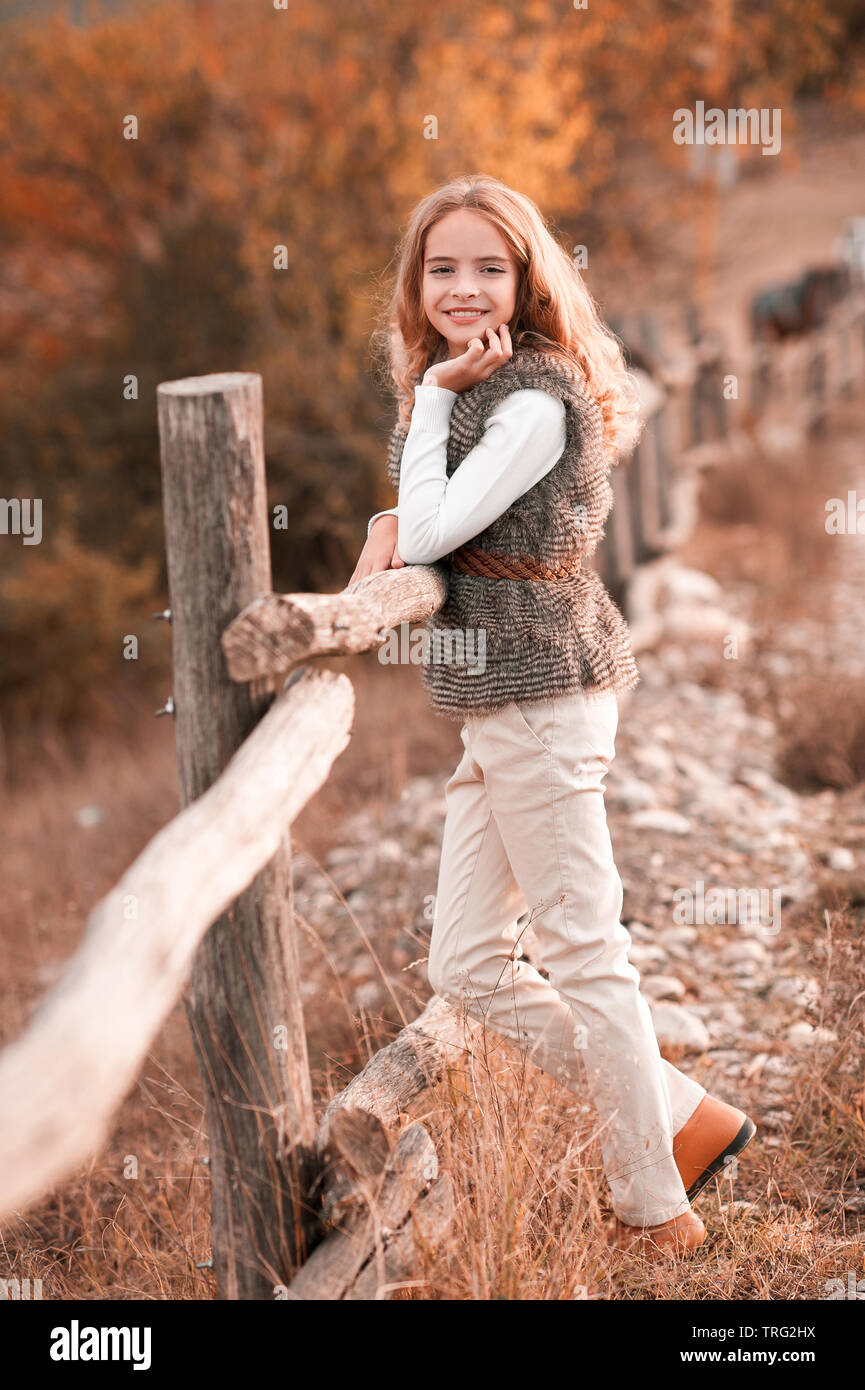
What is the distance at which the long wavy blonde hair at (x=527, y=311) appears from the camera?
7.68 feet

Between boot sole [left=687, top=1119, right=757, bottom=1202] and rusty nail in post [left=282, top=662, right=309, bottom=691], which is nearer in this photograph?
rusty nail in post [left=282, top=662, right=309, bottom=691]

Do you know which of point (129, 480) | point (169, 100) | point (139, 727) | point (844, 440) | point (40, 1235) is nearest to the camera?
point (40, 1235)

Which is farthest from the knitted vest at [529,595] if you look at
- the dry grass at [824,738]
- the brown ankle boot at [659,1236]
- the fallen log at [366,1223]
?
the dry grass at [824,738]

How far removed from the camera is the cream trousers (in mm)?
2297

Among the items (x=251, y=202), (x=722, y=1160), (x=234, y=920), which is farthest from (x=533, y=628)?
(x=251, y=202)

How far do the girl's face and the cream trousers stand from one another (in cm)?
74

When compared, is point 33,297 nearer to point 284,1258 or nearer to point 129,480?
point 129,480

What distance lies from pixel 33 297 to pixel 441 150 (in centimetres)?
437

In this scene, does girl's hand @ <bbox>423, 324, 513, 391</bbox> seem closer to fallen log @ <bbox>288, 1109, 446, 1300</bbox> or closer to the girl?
the girl

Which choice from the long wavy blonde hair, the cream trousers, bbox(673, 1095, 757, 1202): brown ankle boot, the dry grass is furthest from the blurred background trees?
bbox(673, 1095, 757, 1202): brown ankle boot

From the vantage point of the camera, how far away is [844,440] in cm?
1132

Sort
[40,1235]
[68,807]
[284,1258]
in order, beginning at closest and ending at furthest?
[284,1258] → [40,1235] → [68,807]

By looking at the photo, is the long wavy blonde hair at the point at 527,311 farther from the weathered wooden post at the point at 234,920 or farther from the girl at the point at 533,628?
the weathered wooden post at the point at 234,920

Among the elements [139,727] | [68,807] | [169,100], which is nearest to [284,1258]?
[68,807]
